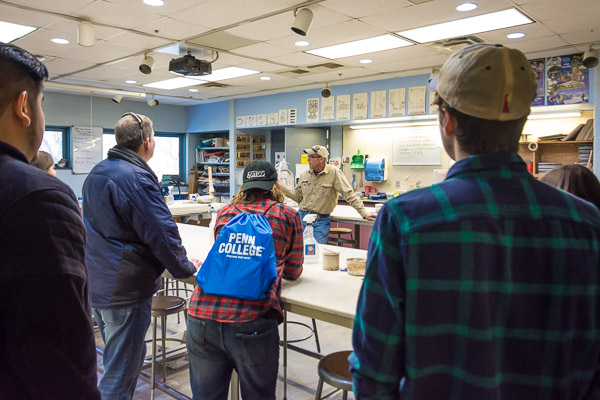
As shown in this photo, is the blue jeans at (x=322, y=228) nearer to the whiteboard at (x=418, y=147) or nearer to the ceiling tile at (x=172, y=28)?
the ceiling tile at (x=172, y=28)

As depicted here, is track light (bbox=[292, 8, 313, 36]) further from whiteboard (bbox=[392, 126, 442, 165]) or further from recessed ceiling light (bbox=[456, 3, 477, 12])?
whiteboard (bbox=[392, 126, 442, 165])

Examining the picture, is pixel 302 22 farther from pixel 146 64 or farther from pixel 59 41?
pixel 59 41

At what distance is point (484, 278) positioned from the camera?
891mm

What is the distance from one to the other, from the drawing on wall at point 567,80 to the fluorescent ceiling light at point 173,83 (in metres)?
5.23

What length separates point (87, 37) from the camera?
15.0 feet

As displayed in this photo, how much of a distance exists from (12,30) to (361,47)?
3.86 metres

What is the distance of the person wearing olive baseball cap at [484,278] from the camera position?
2.93ft

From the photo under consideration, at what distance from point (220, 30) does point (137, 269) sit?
11.4ft

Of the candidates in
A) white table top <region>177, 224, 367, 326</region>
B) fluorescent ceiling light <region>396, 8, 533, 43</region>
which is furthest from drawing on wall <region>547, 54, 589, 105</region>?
white table top <region>177, 224, 367, 326</region>

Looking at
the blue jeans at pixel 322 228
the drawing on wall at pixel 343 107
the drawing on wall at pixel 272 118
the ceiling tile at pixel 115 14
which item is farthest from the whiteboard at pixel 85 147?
the blue jeans at pixel 322 228

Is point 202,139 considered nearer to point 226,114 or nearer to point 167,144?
point 167,144

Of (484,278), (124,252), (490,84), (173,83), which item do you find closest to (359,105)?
(173,83)

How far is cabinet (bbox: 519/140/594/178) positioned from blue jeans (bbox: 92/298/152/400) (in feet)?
18.3

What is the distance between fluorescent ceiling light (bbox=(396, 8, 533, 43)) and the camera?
4309 millimetres
